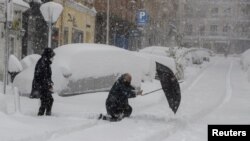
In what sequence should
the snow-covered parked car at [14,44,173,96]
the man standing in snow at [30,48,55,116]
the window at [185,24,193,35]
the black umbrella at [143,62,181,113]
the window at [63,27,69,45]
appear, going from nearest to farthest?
1. the man standing in snow at [30,48,55,116]
2. the black umbrella at [143,62,181,113]
3. the snow-covered parked car at [14,44,173,96]
4. the window at [63,27,69,45]
5. the window at [185,24,193,35]

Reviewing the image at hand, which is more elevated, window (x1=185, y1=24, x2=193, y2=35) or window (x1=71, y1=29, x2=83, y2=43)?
window (x1=185, y1=24, x2=193, y2=35)

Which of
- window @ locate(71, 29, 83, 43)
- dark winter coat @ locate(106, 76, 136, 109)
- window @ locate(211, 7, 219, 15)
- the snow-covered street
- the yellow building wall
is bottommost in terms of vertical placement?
the snow-covered street

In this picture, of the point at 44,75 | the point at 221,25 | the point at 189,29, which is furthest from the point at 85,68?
the point at 221,25

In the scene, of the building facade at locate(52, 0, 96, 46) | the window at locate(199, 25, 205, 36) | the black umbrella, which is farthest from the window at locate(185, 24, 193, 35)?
the black umbrella

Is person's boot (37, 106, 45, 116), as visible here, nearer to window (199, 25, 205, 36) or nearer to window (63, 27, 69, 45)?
window (63, 27, 69, 45)

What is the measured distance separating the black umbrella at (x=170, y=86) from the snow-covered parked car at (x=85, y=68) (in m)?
3.92

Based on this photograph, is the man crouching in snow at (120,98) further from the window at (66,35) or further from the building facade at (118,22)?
the building facade at (118,22)

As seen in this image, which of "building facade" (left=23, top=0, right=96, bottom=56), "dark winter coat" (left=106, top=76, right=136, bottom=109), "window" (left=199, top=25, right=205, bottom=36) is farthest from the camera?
"window" (left=199, top=25, right=205, bottom=36)

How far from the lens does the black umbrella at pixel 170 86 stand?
14.3 meters

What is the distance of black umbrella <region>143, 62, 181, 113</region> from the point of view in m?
14.3

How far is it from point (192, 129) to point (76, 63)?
6353mm

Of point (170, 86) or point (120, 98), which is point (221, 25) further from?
point (120, 98)

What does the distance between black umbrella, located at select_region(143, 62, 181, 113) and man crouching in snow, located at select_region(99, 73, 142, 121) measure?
0.90 m

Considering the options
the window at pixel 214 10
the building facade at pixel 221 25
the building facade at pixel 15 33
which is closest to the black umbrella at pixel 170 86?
the building facade at pixel 15 33
